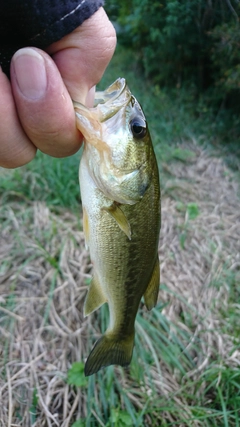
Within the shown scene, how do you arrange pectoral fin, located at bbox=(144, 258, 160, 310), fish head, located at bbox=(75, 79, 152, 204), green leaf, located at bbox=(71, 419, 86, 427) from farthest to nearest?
green leaf, located at bbox=(71, 419, 86, 427), pectoral fin, located at bbox=(144, 258, 160, 310), fish head, located at bbox=(75, 79, 152, 204)

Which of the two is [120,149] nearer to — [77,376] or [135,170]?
[135,170]

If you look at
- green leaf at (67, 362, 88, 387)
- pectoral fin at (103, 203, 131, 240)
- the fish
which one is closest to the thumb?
the fish

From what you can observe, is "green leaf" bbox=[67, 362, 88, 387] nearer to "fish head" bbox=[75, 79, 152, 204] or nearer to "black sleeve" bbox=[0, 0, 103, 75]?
"fish head" bbox=[75, 79, 152, 204]

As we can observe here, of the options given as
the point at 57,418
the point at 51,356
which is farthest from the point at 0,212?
the point at 57,418

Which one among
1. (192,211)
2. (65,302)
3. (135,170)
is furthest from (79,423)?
(192,211)

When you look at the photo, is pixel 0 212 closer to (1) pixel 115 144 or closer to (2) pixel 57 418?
(2) pixel 57 418
